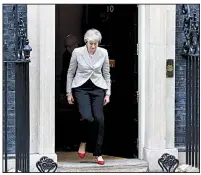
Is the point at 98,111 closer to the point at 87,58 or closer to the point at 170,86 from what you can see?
the point at 87,58

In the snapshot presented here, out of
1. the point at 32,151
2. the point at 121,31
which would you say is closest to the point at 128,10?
the point at 121,31

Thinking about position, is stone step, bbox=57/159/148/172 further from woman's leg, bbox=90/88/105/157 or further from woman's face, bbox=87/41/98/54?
woman's face, bbox=87/41/98/54

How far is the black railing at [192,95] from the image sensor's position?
7.79 m

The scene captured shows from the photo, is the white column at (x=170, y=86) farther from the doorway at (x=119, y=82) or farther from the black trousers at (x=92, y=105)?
the black trousers at (x=92, y=105)

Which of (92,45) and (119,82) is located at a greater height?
(92,45)

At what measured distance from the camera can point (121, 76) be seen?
9.05 m

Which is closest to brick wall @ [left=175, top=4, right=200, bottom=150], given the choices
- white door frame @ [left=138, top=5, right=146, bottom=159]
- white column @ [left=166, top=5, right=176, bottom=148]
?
white column @ [left=166, top=5, right=176, bottom=148]

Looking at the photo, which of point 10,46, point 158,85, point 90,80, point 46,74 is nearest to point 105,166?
point 90,80

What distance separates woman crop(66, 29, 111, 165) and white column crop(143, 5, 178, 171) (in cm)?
53

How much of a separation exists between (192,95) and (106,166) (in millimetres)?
1306

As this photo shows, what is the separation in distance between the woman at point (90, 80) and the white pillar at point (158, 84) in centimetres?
53

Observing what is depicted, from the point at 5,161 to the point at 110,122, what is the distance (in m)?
2.14

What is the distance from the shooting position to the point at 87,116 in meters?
7.87

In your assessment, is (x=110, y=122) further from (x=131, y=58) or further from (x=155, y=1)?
(x=155, y=1)
